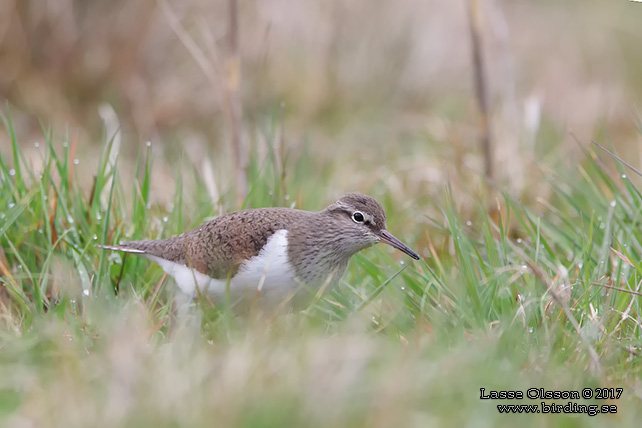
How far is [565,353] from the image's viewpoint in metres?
3.74

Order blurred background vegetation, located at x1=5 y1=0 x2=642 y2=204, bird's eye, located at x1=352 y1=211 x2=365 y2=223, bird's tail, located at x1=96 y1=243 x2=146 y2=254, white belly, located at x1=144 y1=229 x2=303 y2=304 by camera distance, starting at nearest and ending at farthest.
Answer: white belly, located at x1=144 y1=229 x2=303 y2=304
bird's tail, located at x1=96 y1=243 x2=146 y2=254
bird's eye, located at x1=352 y1=211 x2=365 y2=223
blurred background vegetation, located at x1=5 y1=0 x2=642 y2=204

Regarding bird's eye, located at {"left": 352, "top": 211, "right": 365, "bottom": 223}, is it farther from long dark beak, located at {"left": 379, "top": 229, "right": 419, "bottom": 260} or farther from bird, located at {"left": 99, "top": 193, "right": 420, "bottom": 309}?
long dark beak, located at {"left": 379, "top": 229, "right": 419, "bottom": 260}

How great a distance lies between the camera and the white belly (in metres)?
4.38

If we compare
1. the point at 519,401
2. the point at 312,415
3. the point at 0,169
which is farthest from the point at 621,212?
the point at 0,169

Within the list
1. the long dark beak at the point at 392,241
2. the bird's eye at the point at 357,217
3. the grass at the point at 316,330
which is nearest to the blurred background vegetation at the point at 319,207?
the grass at the point at 316,330

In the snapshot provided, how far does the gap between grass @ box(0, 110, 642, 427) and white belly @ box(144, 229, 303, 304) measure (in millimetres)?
140

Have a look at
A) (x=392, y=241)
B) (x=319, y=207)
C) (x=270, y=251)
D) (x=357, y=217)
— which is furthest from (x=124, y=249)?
(x=319, y=207)

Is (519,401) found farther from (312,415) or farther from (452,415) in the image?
(312,415)

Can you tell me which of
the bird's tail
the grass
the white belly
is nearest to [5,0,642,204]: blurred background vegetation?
the grass

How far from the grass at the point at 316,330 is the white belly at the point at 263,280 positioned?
5.5 inches

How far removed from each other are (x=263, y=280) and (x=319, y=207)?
1810mm

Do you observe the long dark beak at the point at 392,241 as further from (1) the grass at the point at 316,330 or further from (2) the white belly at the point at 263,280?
(2) the white belly at the point at 263,280

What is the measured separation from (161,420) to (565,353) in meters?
1.84

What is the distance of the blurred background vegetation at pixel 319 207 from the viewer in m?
3.09
